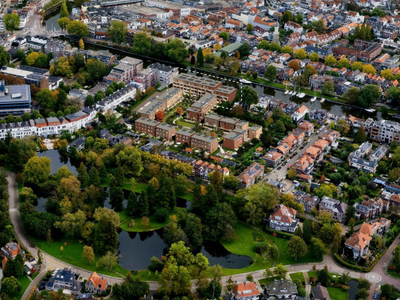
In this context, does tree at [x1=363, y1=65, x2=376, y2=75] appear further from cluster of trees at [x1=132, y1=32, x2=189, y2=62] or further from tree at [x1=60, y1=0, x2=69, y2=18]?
tree at [x1=60, y1=0, x2=69, y2=18]

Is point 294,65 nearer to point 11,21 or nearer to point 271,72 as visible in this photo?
point 271,72

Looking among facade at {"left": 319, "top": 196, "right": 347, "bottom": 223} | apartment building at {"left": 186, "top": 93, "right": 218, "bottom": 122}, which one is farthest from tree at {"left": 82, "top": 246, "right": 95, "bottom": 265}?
apartment building at {"left": 186, "top": 93, "right": 218, "bottom": 122}

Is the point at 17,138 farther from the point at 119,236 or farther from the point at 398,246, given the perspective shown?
the point at 398,246

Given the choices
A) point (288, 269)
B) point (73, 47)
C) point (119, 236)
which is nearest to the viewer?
point (288, 269)

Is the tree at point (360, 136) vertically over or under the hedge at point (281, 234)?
over

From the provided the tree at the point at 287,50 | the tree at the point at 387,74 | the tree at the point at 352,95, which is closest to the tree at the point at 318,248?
the tree at the point at 352,95

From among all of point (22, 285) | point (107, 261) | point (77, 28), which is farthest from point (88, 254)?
point (77, 28)

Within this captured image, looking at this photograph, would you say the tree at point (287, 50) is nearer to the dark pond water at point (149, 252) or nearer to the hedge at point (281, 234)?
the hedge at point (281, 234)

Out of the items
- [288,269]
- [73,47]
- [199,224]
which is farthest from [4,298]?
[73,47]
